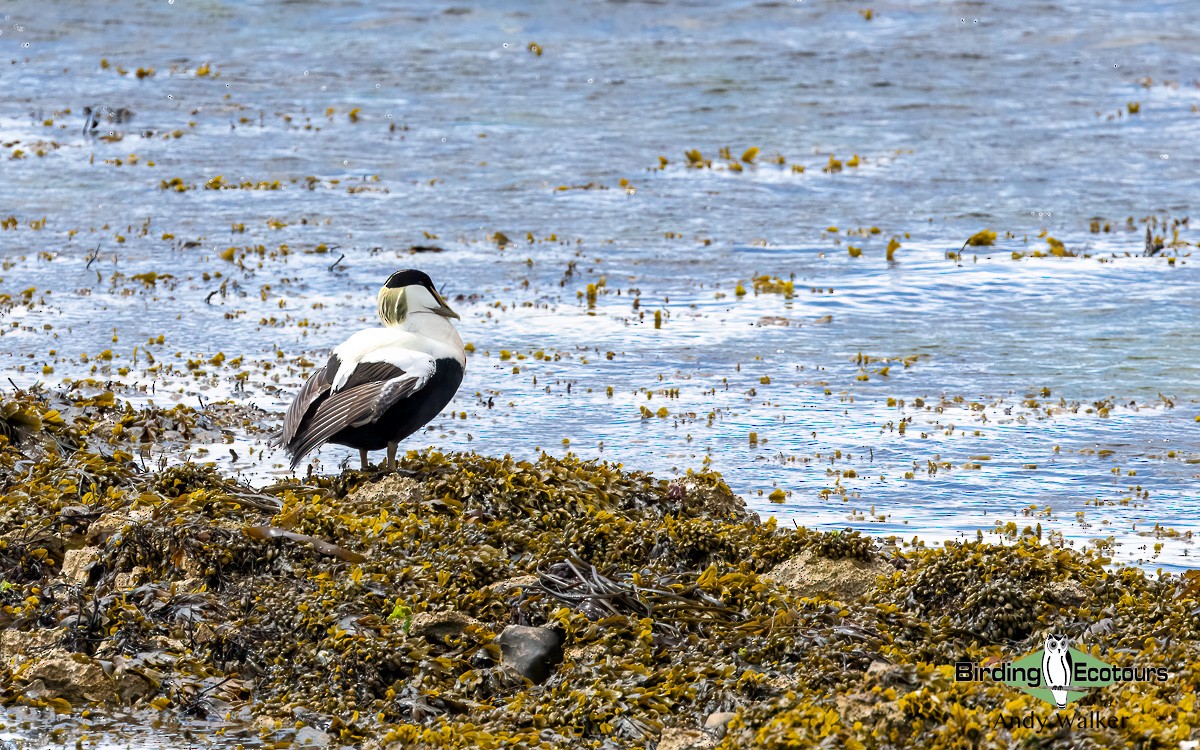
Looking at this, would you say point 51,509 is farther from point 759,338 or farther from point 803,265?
point 803,265

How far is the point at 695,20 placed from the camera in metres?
26.4

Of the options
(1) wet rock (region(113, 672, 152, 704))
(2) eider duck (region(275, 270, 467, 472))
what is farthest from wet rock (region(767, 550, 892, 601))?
(1) wet rock (region(113, 672, 152, 704))

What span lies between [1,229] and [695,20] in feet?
48.3

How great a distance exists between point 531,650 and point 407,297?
8.51 ft

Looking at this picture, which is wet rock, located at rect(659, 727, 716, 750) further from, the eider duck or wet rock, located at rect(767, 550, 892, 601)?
the eider duck

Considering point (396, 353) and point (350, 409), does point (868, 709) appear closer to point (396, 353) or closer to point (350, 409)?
point (350, 409)

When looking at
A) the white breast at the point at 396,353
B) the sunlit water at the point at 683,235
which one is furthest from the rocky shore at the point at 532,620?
the sunlit water at the point at 683,235

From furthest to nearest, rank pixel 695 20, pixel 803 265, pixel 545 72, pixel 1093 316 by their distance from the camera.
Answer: pixel 695 20 → pixel 545 72 → pixel 803 265 → pixel 1093 316

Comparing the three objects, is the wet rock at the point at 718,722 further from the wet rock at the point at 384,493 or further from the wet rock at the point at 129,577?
the wet rock at the point at 129,577

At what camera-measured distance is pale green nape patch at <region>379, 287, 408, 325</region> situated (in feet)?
24.8

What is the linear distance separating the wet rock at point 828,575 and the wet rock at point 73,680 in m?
2.40

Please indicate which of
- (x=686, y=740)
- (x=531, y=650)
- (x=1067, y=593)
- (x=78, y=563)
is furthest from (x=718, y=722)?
(x=78, y=563)

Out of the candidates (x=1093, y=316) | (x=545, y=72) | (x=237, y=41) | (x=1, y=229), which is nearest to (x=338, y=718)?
(x=1093, y=316)

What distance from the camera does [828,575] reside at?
20.4 ft
